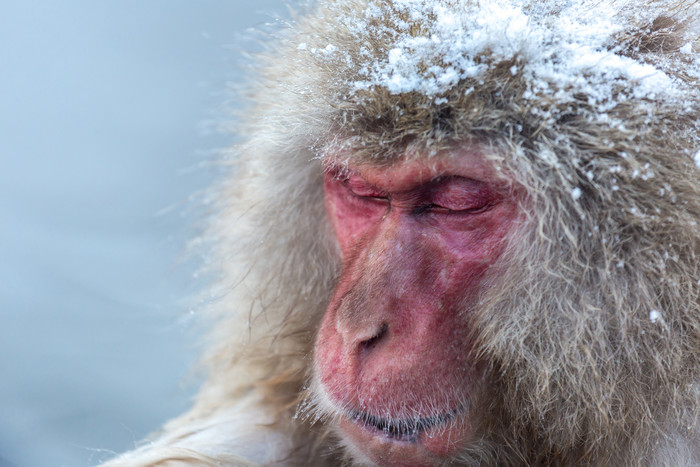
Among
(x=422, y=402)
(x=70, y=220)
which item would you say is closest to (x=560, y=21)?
(x=422, y=402)

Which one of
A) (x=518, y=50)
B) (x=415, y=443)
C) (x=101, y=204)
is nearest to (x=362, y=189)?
(x=518, y=50)

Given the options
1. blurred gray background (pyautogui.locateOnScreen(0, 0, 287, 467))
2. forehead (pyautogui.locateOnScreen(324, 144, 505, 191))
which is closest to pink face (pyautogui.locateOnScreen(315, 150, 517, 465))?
forehead (pyautogui.locateOnScreen(324, 144, 505, 191))

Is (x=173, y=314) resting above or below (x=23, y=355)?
below

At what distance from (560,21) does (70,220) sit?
102 inches

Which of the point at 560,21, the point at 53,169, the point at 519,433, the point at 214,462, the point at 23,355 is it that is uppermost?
the point at 53,169

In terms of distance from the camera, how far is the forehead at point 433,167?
1551 mm

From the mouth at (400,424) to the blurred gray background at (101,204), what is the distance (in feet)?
4.08

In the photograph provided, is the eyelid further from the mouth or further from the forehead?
the mouth

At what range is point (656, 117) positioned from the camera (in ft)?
4.78

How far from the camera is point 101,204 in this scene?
351 cm

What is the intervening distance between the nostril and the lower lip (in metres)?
0.20

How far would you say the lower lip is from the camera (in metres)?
1.58

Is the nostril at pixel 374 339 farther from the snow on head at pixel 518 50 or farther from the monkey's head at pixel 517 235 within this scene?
the snow on head at pixel 518 50

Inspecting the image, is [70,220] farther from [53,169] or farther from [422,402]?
[422,402]
